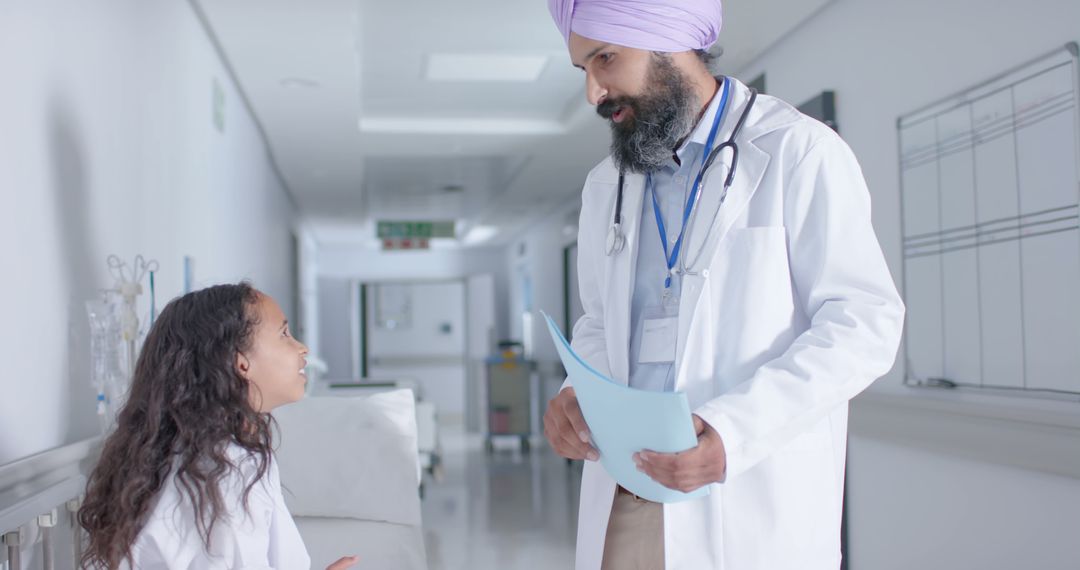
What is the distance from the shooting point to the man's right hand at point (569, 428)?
1.32 m

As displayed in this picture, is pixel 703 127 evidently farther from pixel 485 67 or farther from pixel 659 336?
pixel 485 67

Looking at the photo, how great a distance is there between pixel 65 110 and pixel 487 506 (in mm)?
4873

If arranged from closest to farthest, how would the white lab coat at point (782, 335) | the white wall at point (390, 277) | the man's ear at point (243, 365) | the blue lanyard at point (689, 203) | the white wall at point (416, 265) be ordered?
the white lab coat at point (782, 335)
the blue lanyard at point (689, 203)
the man's ear at point (243, 365)
the white wall at point (390, 277)
the white wall at point (416, 265)

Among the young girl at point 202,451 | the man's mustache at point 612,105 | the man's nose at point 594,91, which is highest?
the man's nose at point 594,91

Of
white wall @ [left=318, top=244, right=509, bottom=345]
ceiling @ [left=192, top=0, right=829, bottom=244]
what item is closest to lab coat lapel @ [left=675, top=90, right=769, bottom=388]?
ceiling @ [left=192, top=0, right=829, bottom=244]

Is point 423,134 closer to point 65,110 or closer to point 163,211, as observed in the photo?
point 163,211

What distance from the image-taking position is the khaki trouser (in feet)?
4.41

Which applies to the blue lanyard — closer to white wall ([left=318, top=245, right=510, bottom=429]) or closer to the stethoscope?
the stethoscope

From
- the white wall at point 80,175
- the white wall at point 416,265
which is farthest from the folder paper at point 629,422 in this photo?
the white wall at point 416,265

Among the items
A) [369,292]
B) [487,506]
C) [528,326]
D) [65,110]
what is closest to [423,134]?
[487,506]

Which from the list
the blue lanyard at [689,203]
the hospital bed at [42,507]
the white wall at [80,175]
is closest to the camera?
the blue lanyard at [689,203]

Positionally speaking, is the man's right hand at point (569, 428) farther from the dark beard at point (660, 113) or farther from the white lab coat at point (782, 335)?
the dark beard at point (660, 113)

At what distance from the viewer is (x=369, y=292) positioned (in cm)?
1533

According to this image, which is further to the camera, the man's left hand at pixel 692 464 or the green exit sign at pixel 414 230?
the green exit sign at pixel 414 230
